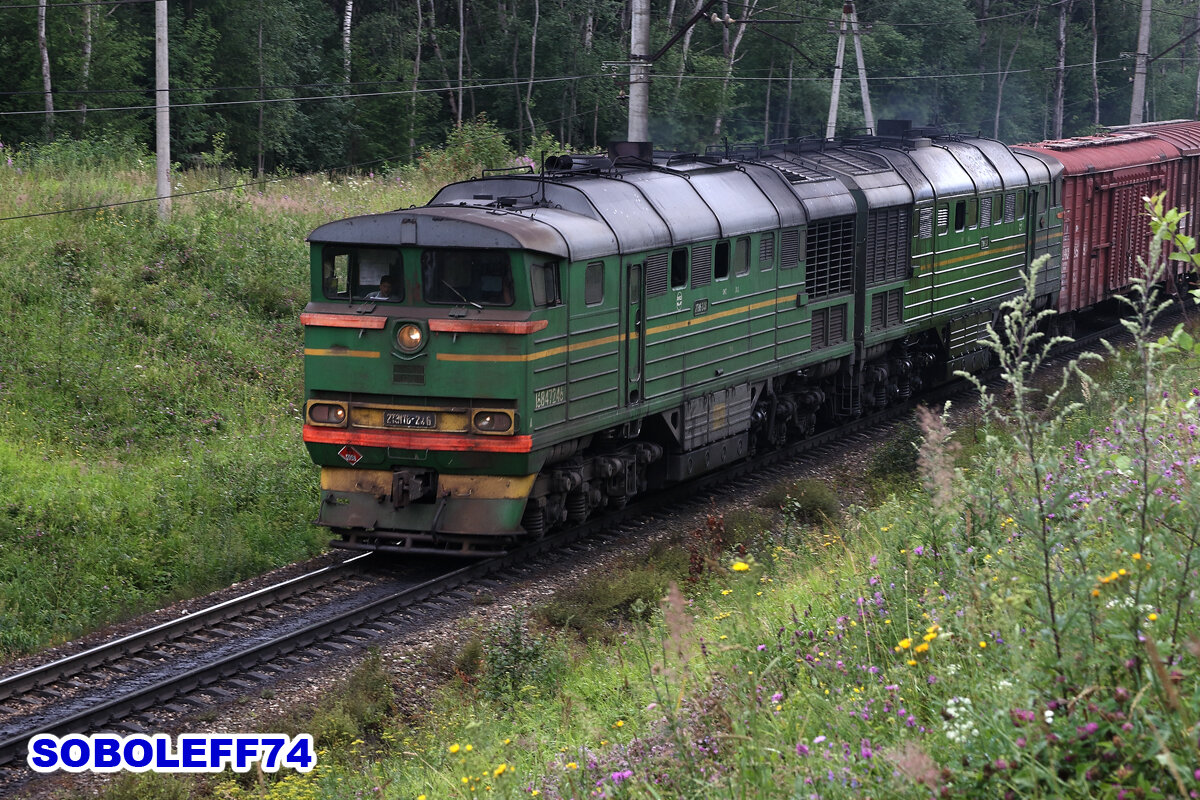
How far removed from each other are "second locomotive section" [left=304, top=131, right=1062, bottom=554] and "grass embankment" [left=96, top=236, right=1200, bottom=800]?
Answer: 5.64ft

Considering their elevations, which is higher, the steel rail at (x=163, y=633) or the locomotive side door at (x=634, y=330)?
the locomotive side door at (x=634, y=330)

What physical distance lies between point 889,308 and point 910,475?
3488 millimetres

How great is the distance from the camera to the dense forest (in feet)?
113

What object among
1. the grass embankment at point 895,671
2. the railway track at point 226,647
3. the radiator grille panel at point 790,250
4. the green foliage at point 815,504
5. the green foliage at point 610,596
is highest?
the radiator grille panel at point 790,250

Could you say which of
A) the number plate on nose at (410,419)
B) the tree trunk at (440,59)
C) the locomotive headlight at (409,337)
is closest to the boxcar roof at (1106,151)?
the locomotive headlight at (409,337)

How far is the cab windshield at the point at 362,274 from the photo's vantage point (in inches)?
464

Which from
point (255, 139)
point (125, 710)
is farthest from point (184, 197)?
point (255, 139)

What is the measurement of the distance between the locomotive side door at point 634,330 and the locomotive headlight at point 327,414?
8.99 ft

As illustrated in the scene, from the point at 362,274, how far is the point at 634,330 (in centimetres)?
268

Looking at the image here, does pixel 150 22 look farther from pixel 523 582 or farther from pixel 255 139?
pixel 523 582

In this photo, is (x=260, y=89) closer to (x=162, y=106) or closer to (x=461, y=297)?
(x=162, y=106)

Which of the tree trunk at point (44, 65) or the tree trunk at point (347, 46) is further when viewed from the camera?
the tree trunk at point (347, 46)

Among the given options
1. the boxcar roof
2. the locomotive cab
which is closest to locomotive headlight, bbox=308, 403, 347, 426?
the locomotive cab

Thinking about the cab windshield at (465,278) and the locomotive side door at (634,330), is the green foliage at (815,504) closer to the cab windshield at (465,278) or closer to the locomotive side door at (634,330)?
the locomotive side door at (634,330)
